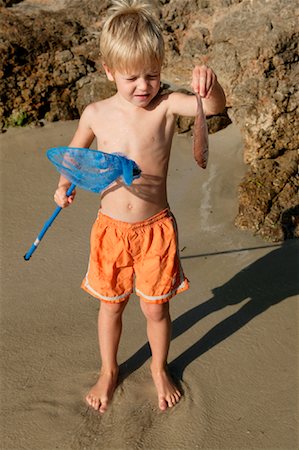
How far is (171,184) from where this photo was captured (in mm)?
4285

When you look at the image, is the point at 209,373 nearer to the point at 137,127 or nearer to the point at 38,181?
the point at 137,127

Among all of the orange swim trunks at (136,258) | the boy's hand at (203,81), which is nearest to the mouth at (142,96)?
the boy's hand at (203,81)

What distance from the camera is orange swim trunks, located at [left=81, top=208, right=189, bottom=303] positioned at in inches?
105

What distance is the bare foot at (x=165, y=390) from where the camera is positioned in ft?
9.41

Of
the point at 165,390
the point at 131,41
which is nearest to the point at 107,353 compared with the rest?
the point at 165,390

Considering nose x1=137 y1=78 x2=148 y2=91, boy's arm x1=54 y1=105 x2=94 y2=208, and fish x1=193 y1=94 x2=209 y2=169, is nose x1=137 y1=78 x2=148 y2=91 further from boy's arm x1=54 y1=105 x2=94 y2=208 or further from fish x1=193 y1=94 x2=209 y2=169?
boy's arm x1=54 y1=105 x2=94 y2=208

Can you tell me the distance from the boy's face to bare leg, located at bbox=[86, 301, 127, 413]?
0.89 m

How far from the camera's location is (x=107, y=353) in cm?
290

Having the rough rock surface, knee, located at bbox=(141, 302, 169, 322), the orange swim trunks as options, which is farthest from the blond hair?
the rough rock surface

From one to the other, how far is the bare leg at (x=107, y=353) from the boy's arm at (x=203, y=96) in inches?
34.5

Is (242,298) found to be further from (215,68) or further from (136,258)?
(215,68)

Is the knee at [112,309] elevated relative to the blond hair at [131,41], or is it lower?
lower

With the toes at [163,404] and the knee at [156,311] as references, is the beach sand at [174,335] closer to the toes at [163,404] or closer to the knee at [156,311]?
the toes at [163,404]

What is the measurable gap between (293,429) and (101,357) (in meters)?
0.93
